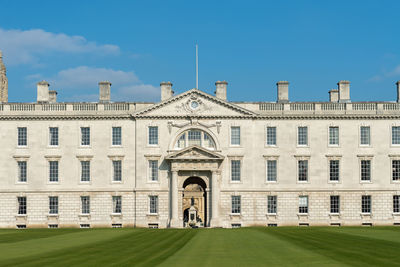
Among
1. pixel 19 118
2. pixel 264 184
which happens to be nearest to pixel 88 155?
pixel 19 118

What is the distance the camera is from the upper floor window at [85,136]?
53.1 metres

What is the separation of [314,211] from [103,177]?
1869 cm

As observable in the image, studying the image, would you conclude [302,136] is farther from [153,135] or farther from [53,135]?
[53,135]

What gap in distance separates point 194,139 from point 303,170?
32.7 feet

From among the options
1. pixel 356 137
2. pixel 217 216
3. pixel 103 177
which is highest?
pixel 356 137

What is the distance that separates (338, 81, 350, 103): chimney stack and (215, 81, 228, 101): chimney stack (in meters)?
10.5

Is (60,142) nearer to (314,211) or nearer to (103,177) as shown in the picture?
(103,177)

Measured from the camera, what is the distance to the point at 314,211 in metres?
52.3

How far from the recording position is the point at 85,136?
2092 inches

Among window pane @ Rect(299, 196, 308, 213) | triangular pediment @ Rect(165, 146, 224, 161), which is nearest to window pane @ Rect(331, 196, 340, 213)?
window pane @ Rect(299, 196, 308, 213)

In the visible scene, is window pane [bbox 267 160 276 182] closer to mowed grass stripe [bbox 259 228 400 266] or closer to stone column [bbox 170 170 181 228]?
stone column [bbox 170 170 181 228]

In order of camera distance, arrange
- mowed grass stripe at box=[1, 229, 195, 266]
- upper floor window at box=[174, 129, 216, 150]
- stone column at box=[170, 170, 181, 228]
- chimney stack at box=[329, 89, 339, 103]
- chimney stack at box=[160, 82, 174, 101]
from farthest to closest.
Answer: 1. chimney stack at box=[329, 89, 339, 103]
2. chimney stack at box=[160, 82, 174, 101]
3. upper floor window at box=[174, 129, 216, 150]
4. stone column at box=[170, 170, 181, 228]
5. mowed grass stripe at box=[1, 229, 195, 266]

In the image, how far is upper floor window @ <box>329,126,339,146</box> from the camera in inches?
2087

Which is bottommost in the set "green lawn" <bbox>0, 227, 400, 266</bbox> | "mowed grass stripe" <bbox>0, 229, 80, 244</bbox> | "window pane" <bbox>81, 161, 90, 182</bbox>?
"mowed grass stripe" <bbox>0, 229, 80, 244</bbox>
